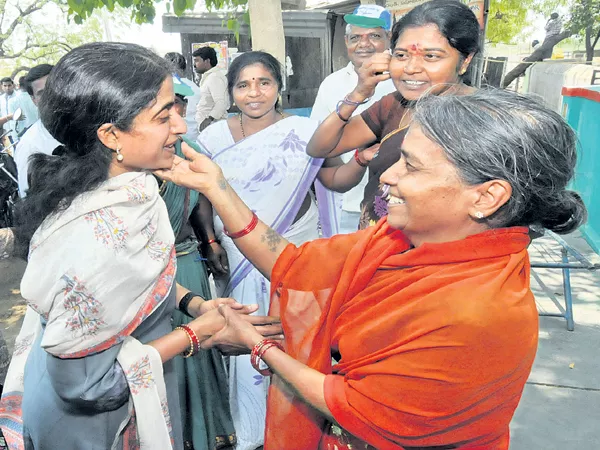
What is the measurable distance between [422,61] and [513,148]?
991mm

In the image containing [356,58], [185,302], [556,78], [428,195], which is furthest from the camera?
[556,78]

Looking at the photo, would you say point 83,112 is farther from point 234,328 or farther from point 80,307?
point 234,328

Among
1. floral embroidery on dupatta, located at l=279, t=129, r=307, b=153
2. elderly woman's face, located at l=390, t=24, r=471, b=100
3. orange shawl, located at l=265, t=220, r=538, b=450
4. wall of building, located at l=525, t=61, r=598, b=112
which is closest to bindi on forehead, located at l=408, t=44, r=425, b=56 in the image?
elderly woman's face, located at l=390, t=24, r=471, b=100

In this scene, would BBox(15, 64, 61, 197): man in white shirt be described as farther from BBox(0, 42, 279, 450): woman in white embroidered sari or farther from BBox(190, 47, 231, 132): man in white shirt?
BBox(190, 47, 231, 132): man in white shirt

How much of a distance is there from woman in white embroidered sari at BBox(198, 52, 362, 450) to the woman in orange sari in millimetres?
1604

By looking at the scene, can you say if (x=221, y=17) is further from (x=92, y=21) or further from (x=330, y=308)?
(x=92, y=21)

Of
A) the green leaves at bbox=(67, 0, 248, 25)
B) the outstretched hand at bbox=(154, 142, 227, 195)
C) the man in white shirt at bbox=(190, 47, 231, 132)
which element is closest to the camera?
the outstretched hand at bbox=(154, 142, 227, 195)

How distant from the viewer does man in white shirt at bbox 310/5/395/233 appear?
3143mm

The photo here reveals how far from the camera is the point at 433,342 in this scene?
130cm

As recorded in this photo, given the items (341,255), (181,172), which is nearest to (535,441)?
(341,255)

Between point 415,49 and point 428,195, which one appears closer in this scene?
point 428,195

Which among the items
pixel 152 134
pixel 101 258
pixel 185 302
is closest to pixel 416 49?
pixel 152 134

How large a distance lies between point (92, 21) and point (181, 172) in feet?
95.5

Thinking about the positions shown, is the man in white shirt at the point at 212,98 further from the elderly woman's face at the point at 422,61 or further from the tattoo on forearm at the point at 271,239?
the tattoo on forearm at the point at 271,239
